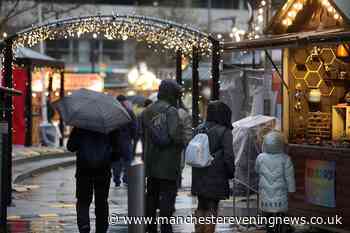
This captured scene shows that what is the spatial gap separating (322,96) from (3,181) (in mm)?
5444

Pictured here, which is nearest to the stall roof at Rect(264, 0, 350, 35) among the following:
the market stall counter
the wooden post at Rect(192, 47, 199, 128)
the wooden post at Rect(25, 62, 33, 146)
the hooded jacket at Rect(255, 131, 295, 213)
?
the market stall counter

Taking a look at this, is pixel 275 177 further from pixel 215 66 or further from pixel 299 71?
pixel 215 66

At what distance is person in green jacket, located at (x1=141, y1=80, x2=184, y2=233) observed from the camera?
32.2 ft

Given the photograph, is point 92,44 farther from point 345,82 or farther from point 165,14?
point 345,82

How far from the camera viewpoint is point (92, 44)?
7119 centimetres

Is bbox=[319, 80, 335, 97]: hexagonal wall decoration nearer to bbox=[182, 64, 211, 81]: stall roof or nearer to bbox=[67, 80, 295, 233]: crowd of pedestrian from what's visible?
bbox=[67, 80, 295, 233]: crowd of pedestrian

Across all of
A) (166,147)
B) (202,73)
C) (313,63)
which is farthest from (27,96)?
(166,147)

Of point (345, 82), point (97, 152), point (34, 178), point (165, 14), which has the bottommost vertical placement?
point (34, 178)

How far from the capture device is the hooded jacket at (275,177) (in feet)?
34.2

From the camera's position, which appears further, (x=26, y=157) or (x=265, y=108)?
(x=26, y=157)

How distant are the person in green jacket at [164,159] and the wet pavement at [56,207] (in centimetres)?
145

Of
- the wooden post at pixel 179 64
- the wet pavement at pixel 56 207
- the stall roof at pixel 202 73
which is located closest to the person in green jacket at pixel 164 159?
the wet pavement at pixel 56 207

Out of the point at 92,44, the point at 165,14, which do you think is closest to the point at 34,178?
the point at 165,14

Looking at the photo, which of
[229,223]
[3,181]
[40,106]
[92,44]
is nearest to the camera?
[3,181]
